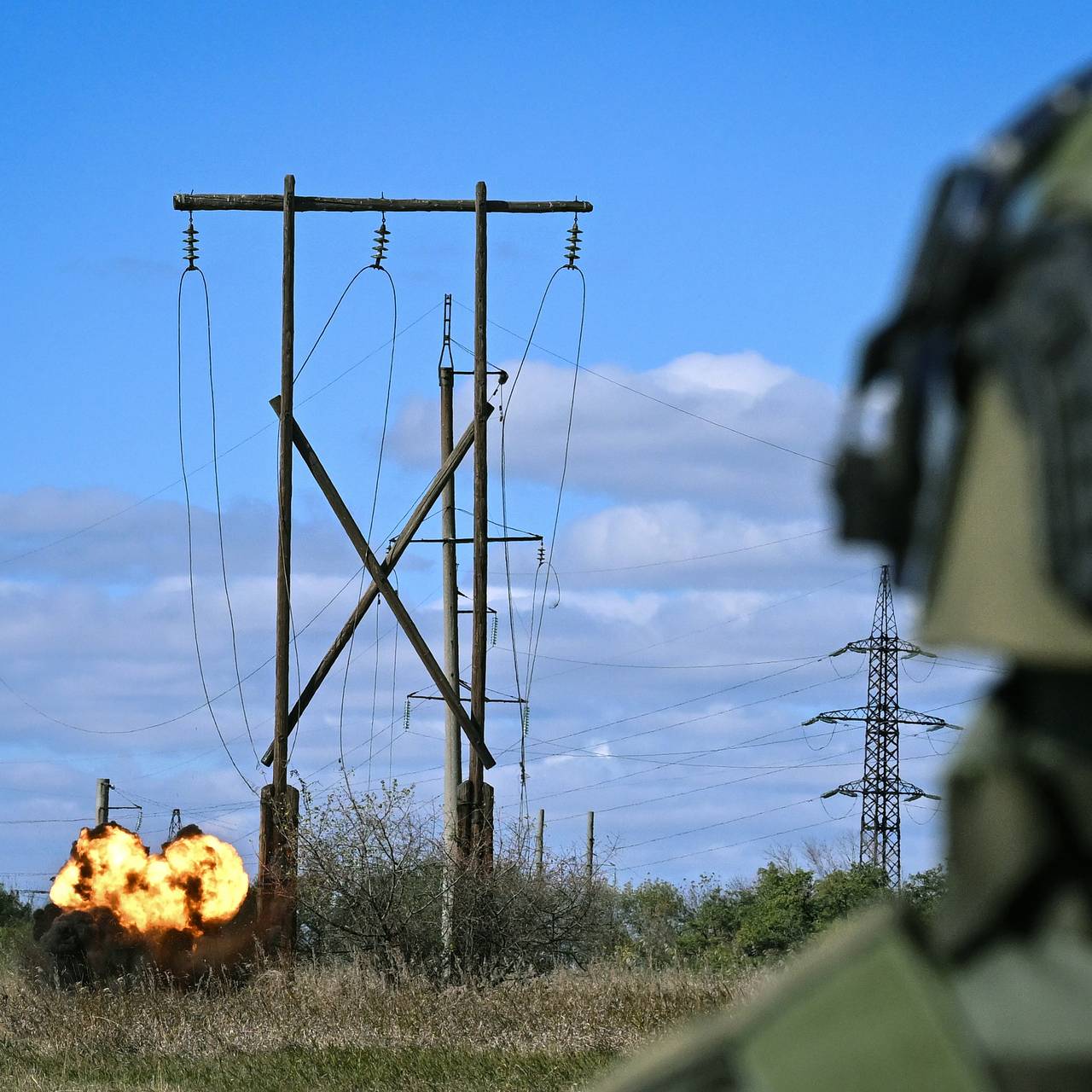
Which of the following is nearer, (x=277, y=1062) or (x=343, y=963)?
(x=277, y=1062)

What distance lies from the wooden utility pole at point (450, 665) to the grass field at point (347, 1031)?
1.48 meters

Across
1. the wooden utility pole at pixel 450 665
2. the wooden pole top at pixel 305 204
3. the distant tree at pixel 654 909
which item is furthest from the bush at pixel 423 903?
the distant tree at pixel 654 909

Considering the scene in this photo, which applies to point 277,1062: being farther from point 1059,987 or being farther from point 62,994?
point 1059,987

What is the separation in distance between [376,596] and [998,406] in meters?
22.1

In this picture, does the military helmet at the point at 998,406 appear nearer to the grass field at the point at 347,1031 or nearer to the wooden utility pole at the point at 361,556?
the grass field at the point at 347,1031

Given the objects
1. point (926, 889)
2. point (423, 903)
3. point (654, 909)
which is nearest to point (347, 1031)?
point (423, 903)

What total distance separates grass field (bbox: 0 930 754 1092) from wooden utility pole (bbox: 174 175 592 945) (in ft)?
7.71

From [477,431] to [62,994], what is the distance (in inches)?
384

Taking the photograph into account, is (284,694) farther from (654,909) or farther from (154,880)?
(654,909)

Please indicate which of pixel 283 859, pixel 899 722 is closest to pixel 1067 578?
pixel 283 859

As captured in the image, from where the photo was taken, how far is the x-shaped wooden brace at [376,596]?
901 inches

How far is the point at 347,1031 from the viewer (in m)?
15.9

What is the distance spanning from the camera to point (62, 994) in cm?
2170

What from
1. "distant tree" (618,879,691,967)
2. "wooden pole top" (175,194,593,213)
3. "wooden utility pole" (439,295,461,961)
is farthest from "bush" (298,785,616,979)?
"distant tree" (618,879,691,967)
